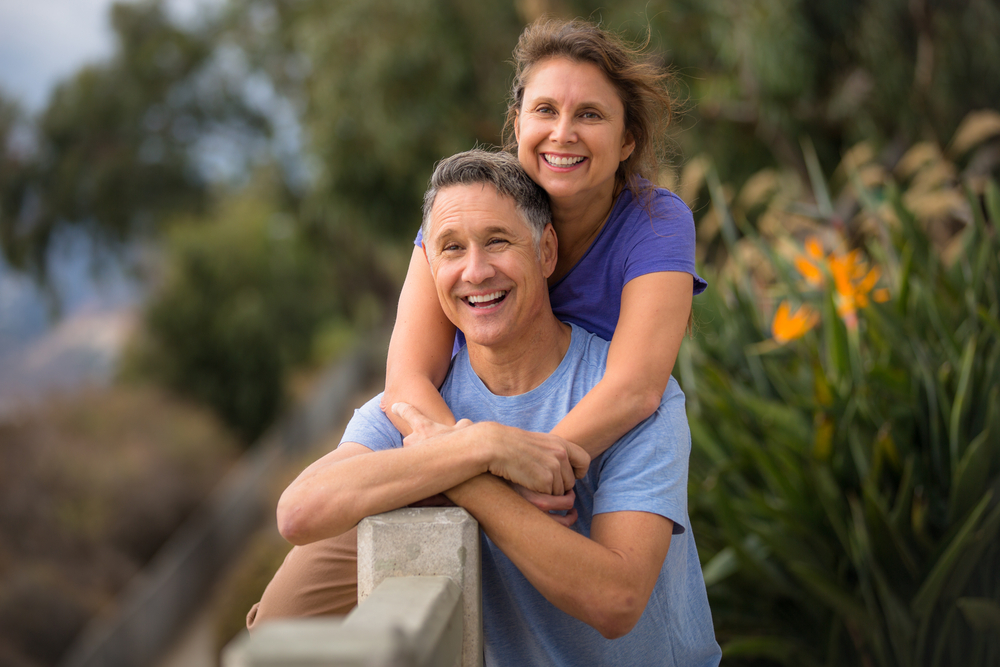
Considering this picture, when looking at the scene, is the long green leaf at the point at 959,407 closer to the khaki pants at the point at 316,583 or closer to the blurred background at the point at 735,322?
the blurred background at the point at 735,322

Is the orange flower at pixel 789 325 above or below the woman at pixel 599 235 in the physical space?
above

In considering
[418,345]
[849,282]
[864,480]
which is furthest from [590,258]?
[849,282]

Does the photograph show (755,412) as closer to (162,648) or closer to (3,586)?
(3,586)

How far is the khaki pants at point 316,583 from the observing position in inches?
70.6

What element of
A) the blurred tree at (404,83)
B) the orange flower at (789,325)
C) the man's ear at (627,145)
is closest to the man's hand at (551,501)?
the man's ear at (627,145)

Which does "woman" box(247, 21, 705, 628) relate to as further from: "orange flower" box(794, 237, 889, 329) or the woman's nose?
"orange flower" box(794, 237, 889, 329)

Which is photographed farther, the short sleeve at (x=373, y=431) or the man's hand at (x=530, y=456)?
the short sleeve at (x=373, y=431)

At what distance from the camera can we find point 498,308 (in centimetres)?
185

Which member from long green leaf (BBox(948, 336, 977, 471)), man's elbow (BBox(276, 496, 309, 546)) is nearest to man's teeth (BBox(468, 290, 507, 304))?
man's elbow (BBox(276, 496, 309, 546))

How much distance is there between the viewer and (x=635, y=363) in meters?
1.79

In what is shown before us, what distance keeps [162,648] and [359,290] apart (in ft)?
67.0

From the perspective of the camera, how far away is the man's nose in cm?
181

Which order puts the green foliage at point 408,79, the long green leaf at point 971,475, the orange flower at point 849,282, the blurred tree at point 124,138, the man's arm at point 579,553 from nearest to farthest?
the man's arm at point 579,553
the long green leaf at point 971,475
the orange flower at point 849,282
the green foliage at point 408,79
the blurred tree at point 124,138

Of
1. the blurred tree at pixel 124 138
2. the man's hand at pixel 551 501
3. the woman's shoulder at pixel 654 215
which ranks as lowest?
the man's hand at pixel 551 501
